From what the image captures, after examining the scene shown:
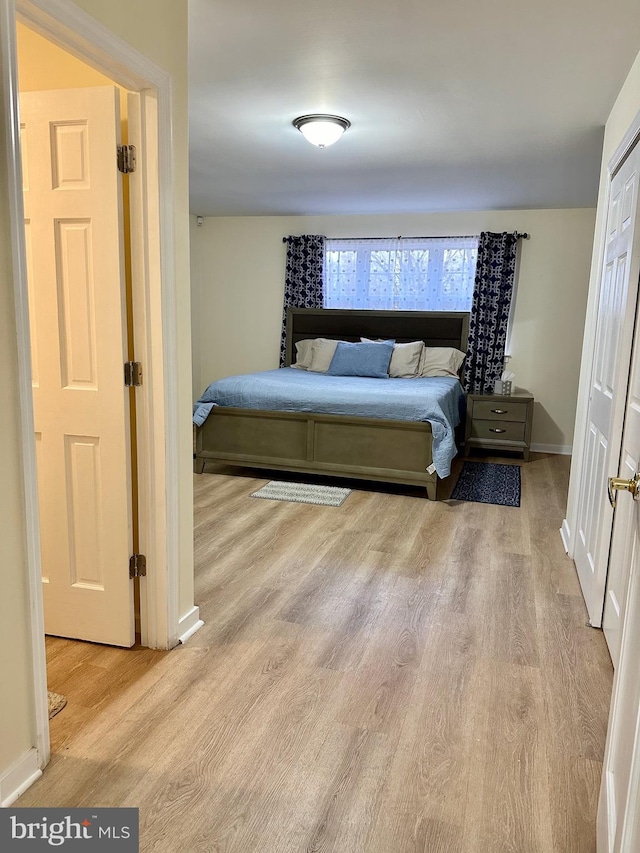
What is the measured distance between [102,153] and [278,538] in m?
2.23

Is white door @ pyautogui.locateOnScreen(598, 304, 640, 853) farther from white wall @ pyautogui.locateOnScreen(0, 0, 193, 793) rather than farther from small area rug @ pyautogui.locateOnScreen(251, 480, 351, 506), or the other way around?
small area rug @ pyautogui.locateOnScreen(251, 480, 351, 506)

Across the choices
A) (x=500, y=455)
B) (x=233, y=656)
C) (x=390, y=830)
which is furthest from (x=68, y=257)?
(x=500, y=455)

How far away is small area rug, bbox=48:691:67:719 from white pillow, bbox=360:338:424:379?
4155 millimetres

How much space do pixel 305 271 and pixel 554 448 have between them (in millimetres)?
3186

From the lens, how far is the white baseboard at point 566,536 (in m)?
3.32

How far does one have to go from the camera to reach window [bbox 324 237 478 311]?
233 inches

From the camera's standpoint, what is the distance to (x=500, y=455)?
5.74 metres

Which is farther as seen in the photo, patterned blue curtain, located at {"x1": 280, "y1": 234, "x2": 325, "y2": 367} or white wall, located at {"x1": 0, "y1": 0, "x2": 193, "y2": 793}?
patterned blue curtain, located at {"x1": 280, "y1": 234, "x2": 325, "y2": 367}

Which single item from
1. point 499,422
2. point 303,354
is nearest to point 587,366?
point 499,422

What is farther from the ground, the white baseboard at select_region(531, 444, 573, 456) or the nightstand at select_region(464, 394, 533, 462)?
the nightstand at select_region(464, 394, 533, 462)

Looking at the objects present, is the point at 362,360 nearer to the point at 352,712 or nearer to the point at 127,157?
the point at 127,157

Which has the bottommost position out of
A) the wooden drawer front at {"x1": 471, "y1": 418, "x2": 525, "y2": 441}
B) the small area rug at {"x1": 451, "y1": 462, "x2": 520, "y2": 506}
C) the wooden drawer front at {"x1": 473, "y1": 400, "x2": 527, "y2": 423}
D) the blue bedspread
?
the small area rug at {"x1": 451, "y1": 462, "x2": 520, "y2": 506}

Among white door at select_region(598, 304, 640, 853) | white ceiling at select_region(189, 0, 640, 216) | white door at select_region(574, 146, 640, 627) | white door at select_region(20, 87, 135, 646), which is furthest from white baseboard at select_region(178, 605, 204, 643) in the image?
white ceiling at select_region(189, 0, 640, 216)

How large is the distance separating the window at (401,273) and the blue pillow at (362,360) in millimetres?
694
